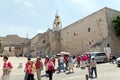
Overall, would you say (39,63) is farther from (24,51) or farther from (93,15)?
(24,51)

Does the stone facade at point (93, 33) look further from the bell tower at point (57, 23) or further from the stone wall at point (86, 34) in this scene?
the bell tower at point (57, 23)

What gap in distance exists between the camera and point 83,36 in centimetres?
4300

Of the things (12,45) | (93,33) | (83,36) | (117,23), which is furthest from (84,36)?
(12,45)

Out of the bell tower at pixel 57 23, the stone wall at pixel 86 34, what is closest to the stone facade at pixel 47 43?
the stone wall at pixel 86 34

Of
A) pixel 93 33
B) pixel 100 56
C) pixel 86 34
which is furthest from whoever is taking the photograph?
pixel 86 34

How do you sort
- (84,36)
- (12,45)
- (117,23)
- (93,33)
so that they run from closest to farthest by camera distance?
(117,23), (93,33), (84,36), (12,45)

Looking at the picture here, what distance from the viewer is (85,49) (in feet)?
139

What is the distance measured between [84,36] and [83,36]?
0.98ft

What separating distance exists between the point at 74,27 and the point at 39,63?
1247 inches

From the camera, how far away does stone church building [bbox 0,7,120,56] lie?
3816 cm

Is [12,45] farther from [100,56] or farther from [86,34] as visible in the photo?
[100,56]

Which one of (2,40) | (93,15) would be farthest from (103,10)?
(2,40)

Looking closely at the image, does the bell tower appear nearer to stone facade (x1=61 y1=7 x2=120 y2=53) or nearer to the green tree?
stone facade (x1=61 y1=7 x2=120 y2=53)

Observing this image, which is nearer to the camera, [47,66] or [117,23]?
[47,66]
